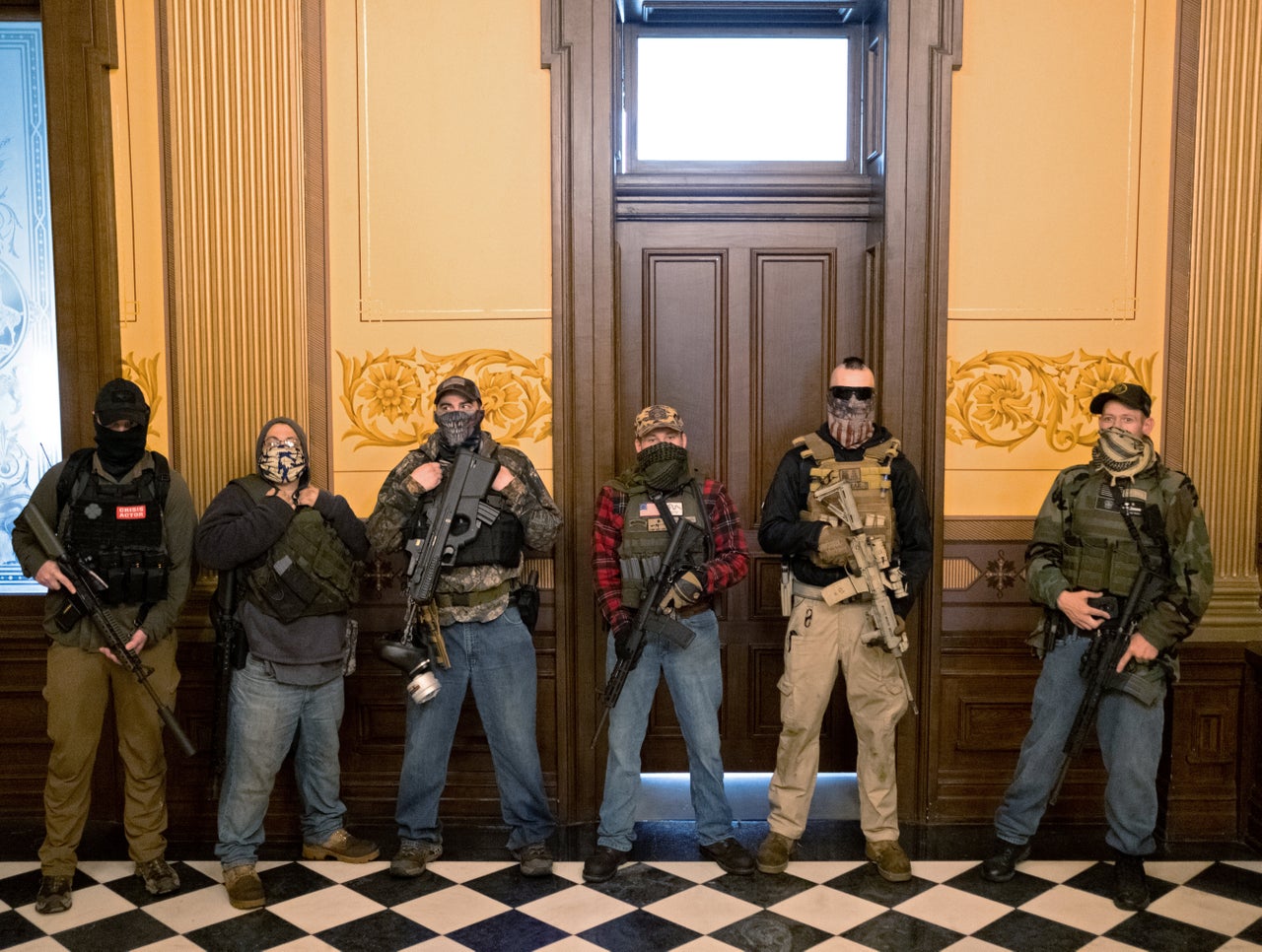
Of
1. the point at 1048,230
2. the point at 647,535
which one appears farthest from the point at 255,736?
the point at 1048,230

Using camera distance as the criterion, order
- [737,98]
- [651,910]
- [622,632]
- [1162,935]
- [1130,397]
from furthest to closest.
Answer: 1. [737,98]
2. [622,632]
3. [1130,397]
4. [651,910]
5. [1162,935]

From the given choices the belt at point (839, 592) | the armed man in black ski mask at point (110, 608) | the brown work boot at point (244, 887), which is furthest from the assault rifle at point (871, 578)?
the armed man in black ski mask at point (110, 608)

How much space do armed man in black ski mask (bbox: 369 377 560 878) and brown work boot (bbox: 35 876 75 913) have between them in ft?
3.24

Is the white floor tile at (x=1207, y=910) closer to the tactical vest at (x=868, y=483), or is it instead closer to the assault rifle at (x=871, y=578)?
the assault rifle at (x=871, y=578)

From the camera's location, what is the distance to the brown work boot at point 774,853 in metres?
3.59

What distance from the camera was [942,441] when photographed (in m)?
3.99

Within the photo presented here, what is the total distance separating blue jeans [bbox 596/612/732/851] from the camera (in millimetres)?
3594

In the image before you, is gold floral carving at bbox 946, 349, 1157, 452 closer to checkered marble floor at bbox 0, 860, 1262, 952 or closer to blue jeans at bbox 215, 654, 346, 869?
checkered marble floor at bbox 0, 860, 1262, 952

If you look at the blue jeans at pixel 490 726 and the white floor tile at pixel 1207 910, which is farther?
the blue jeans at pixel 490 726

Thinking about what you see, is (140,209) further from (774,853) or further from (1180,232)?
(1180,232)

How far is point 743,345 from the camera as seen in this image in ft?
14.1

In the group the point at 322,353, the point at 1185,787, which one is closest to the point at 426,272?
the point at 322,353

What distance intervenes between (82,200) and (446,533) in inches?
73.1

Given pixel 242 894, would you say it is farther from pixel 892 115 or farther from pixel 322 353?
pixel 892 115
